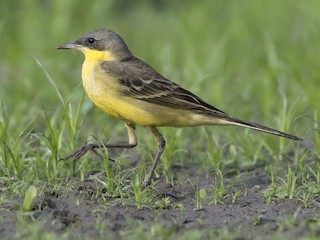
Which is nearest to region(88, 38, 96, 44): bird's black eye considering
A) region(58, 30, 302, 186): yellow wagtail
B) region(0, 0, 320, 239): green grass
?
region(58, 30, 302, 186): yellow wagtail

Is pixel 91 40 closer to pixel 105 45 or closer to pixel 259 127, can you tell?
pixel 105 45

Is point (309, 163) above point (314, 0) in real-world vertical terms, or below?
below

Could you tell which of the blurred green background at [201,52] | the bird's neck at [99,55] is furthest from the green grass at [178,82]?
the bird's neck at [99,55]

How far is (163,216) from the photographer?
632cm

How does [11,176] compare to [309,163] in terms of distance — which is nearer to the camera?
[11,176]

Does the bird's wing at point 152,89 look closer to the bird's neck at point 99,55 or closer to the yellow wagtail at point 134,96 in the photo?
the yellow wagtail at point 134,96

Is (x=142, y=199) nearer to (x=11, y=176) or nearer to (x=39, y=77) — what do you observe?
(x=11, y=176)

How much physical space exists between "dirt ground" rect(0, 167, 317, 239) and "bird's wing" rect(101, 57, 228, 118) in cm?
90

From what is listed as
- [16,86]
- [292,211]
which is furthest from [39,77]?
[292,211]

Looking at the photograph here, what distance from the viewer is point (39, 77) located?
10617mm

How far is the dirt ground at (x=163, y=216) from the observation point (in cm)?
593

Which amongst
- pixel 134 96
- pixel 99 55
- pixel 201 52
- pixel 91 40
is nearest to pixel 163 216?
pixel 134 96

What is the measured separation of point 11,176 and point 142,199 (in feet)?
4.30

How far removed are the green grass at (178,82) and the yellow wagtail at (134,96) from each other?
0.72 ft
